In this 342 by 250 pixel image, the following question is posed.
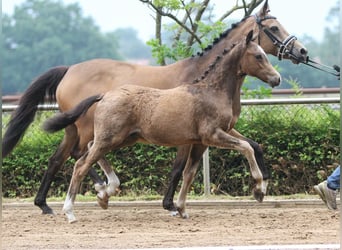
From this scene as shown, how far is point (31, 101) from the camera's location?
10.7m

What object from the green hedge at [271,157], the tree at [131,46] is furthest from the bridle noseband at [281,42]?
the tree at [131,46]

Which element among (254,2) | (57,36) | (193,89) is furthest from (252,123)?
(57,36)

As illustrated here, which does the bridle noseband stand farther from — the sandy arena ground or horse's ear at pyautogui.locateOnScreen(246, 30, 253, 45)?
the sandy arena ground

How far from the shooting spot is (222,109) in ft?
29.7

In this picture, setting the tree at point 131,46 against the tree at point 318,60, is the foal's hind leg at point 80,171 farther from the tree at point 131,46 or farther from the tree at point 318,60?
the tree at point 131,46

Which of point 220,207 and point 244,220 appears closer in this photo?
point 244,220

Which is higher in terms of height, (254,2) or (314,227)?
(254,2)

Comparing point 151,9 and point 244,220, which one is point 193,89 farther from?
point 151,9

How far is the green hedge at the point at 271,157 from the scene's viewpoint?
1147 cm

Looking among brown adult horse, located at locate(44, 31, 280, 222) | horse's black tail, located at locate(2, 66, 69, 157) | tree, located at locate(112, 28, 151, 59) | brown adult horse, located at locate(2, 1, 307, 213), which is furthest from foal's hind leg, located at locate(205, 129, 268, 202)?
tree, located at locate(112, 28, 151, 59)

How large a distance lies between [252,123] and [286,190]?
98 centimetres

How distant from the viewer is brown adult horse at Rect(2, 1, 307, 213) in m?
9.94

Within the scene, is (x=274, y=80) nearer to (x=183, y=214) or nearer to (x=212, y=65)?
(x=212, y=65)

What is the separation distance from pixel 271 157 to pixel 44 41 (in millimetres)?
40384
